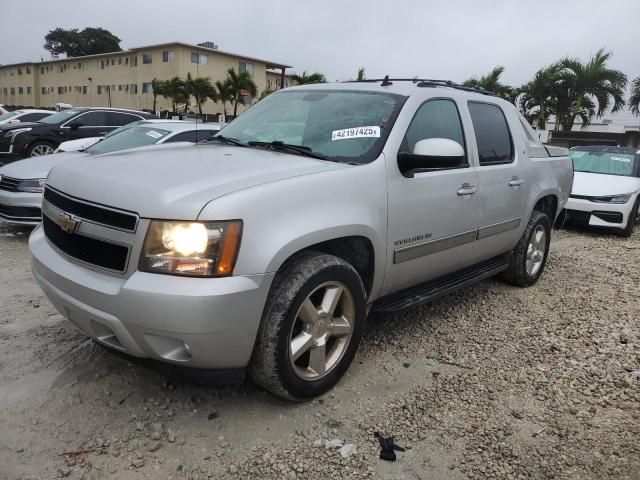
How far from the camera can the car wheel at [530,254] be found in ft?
15.7

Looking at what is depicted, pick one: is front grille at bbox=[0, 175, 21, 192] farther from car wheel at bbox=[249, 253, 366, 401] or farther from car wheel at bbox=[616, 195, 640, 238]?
car wheel at bbox=[616, 195, 640, 238]

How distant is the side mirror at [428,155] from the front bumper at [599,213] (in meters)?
5.96

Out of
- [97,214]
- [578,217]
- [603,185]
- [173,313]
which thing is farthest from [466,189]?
[603,185]

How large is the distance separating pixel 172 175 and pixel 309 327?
3.43 ft

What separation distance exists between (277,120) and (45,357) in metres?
2.16

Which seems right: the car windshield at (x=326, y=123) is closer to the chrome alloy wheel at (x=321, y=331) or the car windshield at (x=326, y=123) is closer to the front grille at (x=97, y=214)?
the chrome alloy wheel at (x=321, y=331)

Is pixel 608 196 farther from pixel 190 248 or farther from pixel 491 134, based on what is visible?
pixel 190 248

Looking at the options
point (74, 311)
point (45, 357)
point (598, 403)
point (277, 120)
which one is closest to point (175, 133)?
point (277, 120)

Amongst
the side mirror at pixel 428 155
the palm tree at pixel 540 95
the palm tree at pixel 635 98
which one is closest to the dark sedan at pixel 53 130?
the side mirror at pixel 428 155

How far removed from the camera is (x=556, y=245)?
7293 mm

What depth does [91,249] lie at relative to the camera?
8.16ft

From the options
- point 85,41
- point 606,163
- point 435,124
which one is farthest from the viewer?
point 85,41

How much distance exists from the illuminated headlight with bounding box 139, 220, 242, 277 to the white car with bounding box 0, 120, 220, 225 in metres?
3.50

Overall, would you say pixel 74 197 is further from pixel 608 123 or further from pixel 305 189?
pixel 608 123
